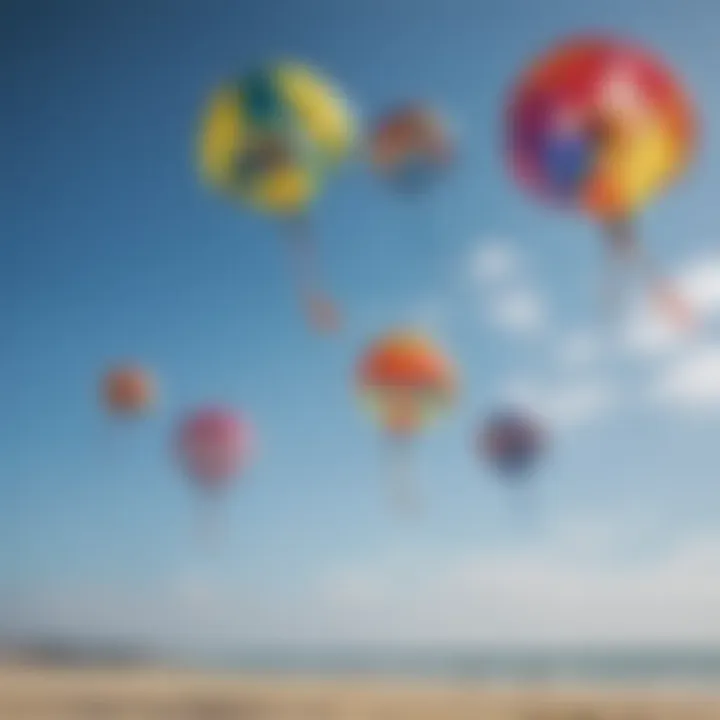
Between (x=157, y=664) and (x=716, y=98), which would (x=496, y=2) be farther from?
(x=157, y=664)

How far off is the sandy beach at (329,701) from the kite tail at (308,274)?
3.33 ft

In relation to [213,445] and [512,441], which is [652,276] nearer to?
[512,441]

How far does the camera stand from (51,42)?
3.97 m

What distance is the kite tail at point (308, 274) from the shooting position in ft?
12.5

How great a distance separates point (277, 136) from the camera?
3.66 meters

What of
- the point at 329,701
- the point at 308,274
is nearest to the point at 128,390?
the point at 308,274

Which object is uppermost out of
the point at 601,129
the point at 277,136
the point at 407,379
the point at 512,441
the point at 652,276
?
the point at 277,136

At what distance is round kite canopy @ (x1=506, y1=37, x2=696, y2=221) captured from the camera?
10.9ft

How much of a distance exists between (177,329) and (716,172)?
155cm

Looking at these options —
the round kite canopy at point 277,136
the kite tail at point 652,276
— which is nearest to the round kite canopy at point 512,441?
the kite tail at point 652,276

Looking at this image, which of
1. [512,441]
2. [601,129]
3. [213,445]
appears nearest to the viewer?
[601,129]

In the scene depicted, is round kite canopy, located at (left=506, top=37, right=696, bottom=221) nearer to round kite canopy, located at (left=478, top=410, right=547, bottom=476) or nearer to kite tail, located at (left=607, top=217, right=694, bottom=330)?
kite tail, located at (left=607, top=217, right=694, bottom=330)

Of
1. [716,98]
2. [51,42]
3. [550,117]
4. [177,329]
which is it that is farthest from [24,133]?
[716,98]

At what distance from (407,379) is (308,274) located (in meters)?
0.45
